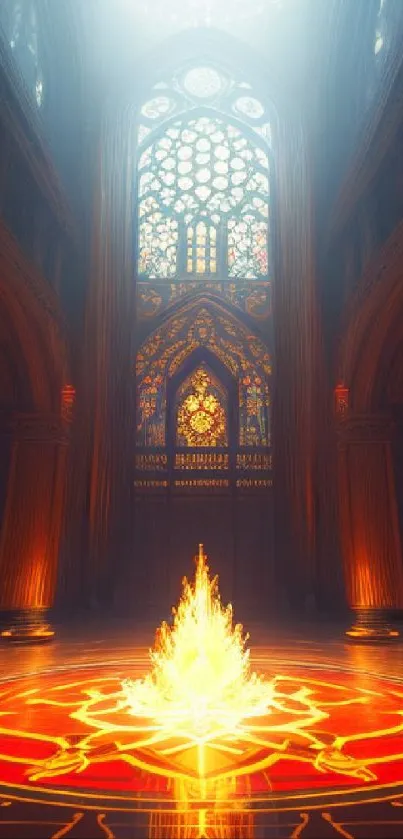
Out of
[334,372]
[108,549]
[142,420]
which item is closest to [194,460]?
[142,420]

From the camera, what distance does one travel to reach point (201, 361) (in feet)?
39.4

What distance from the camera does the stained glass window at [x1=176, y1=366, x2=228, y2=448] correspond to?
11.6 meters

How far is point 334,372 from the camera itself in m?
10.1

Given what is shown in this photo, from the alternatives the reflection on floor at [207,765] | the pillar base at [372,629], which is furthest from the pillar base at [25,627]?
the pillar base at [372,629]

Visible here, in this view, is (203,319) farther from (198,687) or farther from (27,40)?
(198,687)

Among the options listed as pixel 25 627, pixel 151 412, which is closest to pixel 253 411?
pixel 151 412

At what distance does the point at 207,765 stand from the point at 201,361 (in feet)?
31.6

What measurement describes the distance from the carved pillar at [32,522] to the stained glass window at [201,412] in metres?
3.16

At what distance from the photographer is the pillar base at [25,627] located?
7184 millimetres

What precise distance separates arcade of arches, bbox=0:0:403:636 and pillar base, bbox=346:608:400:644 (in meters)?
0.11

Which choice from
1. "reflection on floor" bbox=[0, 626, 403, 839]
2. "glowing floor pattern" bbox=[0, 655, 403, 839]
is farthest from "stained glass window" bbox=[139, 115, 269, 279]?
"glowing floor pattern" bbox=[0, 655, 403, 839]

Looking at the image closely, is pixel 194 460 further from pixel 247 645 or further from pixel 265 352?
pixel 247 645

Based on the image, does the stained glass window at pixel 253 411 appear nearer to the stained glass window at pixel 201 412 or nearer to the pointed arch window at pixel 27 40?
the stained glass window at pixel 201 412

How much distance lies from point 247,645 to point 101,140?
378 inches
